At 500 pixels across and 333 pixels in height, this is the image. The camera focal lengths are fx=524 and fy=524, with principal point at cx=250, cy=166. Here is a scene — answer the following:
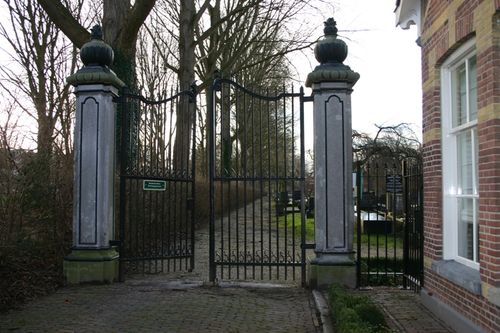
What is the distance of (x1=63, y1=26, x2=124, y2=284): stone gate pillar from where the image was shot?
8312 millimetres

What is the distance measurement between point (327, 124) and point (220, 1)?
51.9 ft

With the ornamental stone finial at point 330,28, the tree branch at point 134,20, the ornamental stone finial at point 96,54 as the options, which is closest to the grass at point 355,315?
the ornamental stone finial at point 330,28

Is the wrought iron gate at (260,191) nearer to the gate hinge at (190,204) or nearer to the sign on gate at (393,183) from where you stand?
the gate hinge at (190,204)

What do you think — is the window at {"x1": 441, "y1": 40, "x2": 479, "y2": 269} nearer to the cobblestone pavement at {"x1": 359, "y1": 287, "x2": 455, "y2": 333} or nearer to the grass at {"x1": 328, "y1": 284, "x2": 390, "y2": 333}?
the cobblestone pavement at {"x1": 359, "y1": 287, "x2": 455, "y2": 333}

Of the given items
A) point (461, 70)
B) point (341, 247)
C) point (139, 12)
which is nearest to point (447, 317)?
point (341, 247)

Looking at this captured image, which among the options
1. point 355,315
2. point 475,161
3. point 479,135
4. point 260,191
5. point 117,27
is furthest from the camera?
point 117,27

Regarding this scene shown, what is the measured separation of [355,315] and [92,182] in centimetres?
487

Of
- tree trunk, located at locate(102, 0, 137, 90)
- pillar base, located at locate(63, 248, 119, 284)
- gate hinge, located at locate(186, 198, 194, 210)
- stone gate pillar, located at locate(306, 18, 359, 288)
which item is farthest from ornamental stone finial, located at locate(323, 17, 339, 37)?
pillar base, located at locate(63, 248, 119, 284)

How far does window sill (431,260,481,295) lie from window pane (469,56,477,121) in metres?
1.65

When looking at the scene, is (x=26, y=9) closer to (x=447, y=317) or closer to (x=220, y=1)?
(x=220, y=1)

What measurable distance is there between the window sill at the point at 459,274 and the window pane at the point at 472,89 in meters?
1.65

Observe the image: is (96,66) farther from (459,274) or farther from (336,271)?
(459,274)

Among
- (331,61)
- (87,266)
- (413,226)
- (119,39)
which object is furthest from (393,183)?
(119,39)

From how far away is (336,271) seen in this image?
8.03m
